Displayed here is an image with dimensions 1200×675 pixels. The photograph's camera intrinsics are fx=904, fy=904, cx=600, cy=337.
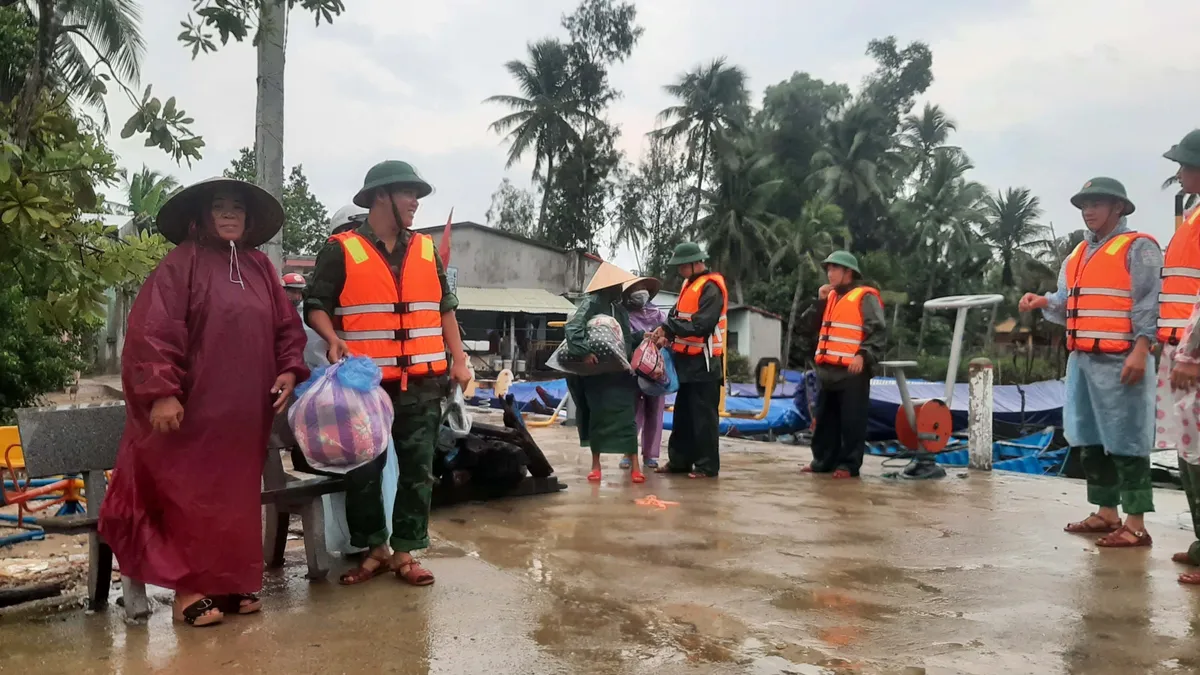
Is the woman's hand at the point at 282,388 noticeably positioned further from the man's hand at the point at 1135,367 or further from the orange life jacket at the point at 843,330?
the orange life jacket at the point at 843,330

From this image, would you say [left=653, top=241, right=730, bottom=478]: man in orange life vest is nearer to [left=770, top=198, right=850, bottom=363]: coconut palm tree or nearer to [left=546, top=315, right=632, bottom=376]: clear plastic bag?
[left=546, top=315, right=632, bottom=376]: clear plastic bag

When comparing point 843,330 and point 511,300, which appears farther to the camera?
point 511,300

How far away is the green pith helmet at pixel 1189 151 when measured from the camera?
412 cm

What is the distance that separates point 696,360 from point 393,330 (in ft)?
11.5

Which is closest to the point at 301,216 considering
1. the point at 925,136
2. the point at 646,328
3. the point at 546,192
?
the point at 546,192

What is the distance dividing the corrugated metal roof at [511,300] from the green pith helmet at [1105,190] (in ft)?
74.2

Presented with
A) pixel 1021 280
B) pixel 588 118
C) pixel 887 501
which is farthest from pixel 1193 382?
pixel 1021 280

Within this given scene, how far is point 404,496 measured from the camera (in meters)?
3.79

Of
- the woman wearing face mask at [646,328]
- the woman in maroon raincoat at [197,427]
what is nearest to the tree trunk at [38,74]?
the woman in maroon raincoat at [197,427]

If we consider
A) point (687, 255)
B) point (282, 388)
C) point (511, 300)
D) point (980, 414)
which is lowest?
point (980, 414)

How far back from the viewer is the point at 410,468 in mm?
3795

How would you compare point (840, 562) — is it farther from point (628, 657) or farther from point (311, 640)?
point (311, 640)

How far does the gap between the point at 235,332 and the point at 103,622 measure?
1.11 m

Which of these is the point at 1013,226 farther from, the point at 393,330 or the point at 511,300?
the point at 393,330
